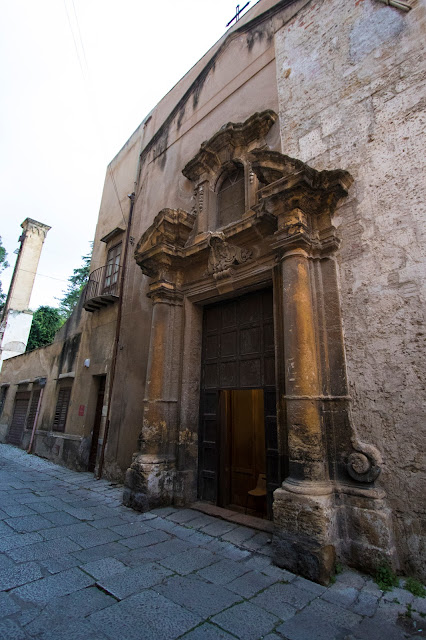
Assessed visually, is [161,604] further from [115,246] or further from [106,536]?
[115,246]

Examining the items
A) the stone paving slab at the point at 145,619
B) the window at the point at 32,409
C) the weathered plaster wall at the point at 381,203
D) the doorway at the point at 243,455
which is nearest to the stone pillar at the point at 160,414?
the doorway at the point at 243,455

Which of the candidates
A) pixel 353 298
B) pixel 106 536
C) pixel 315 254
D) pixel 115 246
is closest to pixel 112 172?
pixel 115 246

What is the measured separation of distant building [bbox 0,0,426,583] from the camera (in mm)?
2961

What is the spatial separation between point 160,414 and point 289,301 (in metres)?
2.61

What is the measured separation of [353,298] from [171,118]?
21.8 ft

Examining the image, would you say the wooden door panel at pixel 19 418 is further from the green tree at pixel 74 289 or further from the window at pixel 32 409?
the green tree at pixel 74 289

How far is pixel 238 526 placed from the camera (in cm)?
376

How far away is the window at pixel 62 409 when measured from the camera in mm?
8227

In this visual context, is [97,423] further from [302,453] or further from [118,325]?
[302,453]

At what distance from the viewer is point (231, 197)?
222 inches

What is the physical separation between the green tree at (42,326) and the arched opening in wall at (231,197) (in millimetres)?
17110

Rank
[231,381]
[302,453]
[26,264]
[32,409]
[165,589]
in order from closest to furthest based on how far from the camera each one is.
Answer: [165,589] → [302,453] → [231,381] → [32,409] → [26,264]

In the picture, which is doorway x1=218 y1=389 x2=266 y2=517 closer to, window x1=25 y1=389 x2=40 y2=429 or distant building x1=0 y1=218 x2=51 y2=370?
window x1=25 y1=389 x2=40 y2=429

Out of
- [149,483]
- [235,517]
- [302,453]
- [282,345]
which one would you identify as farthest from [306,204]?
[149,483]
